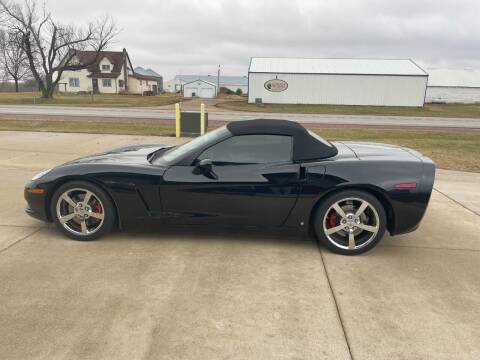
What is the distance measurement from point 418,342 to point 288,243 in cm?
164

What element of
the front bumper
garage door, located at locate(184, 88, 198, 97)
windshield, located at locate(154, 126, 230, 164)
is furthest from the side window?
garage door, located at locate(184, 88, 198, 97)

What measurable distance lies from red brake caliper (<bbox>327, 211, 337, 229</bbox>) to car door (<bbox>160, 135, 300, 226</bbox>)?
40 centimetres

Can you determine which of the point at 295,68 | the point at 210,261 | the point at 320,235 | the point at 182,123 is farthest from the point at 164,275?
the point at 295,68

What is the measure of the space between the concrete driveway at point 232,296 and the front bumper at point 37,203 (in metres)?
0.22

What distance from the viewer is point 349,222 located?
353 cm

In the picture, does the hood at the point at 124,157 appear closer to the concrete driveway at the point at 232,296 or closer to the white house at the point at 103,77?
the concrete driveway at the point at 232,296

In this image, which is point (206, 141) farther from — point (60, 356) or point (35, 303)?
point (60, 356)

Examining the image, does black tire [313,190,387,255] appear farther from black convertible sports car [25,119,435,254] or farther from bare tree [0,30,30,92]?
bare tree [0,30,30,92]


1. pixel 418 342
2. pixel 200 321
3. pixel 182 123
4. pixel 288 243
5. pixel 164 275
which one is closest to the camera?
pixel 418 342

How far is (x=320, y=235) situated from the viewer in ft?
11.8

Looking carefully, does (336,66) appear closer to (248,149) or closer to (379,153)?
(379,153)

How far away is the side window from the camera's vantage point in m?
3.61

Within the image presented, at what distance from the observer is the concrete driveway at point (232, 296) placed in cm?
226

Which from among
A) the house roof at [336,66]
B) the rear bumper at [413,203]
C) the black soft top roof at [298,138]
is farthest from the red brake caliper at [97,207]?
the house roof at [336,66]
